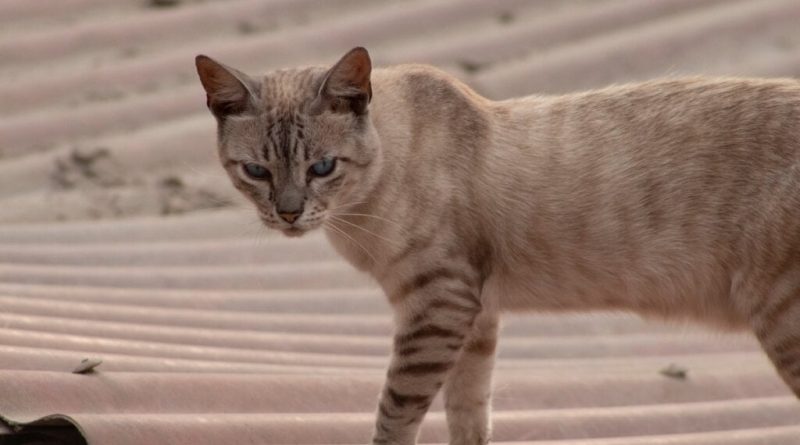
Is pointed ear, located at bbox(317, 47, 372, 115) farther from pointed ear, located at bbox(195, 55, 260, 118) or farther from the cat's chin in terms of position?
the cat's chin

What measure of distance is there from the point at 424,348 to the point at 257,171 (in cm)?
71

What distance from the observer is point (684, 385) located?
4316 millimetres

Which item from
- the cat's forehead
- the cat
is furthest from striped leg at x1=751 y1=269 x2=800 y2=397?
the cat's forehead

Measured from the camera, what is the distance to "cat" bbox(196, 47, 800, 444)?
3.60 meters

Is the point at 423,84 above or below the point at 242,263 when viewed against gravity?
above

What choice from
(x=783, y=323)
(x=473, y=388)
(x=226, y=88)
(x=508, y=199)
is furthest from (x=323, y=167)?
(x=783, y=323)

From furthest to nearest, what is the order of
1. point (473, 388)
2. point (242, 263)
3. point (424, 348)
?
1. point (242, 263)
2. point (473, 388)
3. point (424, 348)

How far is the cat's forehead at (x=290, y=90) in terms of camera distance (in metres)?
3.75

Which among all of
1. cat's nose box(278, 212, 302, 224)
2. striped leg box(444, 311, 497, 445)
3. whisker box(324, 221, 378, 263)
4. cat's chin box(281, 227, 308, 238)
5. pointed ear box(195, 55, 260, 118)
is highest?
pointed ear box(195, 55, 260, 118)

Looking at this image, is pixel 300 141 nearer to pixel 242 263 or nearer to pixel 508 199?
pixel 508 199

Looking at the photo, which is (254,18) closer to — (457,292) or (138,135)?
(138,135)

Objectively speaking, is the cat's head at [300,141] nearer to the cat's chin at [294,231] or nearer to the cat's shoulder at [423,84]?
the cat's chin at [294,231]

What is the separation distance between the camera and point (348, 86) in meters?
3.68

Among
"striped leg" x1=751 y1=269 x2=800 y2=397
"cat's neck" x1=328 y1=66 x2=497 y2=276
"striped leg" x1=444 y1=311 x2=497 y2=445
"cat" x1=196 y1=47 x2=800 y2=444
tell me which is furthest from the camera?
"striped leg" x1=444 y1=311 x2=497 y2=445
